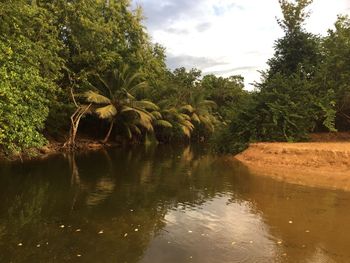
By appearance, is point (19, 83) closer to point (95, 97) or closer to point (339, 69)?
point (95, 97)

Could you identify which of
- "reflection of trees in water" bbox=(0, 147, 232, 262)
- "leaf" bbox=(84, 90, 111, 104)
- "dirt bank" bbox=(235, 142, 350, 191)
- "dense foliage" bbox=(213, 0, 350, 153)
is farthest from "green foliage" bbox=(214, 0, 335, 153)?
"leaf" bbox=(84, 90, 111, 104)

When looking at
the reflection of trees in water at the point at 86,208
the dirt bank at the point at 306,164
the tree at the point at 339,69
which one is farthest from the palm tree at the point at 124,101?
the tree at the point at 339,69

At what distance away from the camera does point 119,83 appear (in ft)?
92.3

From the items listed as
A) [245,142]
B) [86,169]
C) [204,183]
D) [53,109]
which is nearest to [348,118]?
[245,142]

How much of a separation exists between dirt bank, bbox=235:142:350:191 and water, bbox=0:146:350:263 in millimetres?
1184

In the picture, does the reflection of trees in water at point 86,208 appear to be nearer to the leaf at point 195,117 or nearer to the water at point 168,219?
the water at point 168,219

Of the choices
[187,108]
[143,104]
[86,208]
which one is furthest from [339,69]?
[86,208]

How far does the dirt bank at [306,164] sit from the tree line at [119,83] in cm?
332

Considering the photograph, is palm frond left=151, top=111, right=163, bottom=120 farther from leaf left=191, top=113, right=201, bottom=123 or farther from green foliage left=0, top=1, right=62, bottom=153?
green foliage left=0, top=1, right=62, bottom=153

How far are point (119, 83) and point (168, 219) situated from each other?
20.5 meters

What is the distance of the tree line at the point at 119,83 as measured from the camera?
15.0m

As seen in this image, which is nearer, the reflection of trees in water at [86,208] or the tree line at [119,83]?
the reflection of trees in water at [86,208]

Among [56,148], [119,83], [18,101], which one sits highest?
[119,83]

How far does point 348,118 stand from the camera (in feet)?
73.7
